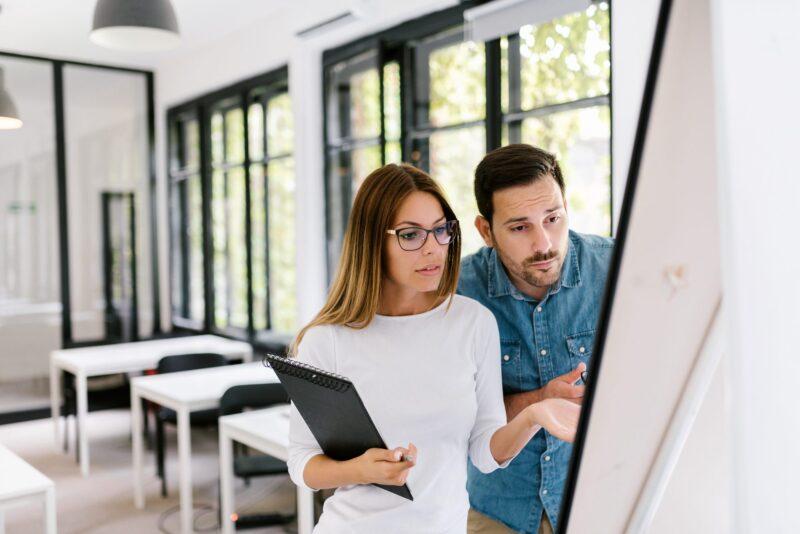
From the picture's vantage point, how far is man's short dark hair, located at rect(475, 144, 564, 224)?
1399 millimetres

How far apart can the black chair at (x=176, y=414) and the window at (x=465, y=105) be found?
3.51 feet

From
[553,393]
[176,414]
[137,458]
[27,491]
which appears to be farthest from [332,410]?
[176,414]

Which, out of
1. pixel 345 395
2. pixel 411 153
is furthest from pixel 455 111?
pixel 345 395

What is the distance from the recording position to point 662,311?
0.67 metres

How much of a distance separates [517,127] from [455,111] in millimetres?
486

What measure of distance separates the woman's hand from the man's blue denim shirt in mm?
223

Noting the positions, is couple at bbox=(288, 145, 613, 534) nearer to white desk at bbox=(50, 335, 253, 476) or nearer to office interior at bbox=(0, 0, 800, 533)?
office interior at bbox=(0, 0, 800, 533)

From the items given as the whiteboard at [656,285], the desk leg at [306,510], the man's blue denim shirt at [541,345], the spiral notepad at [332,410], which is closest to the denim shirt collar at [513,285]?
the man's blue denim shirt at [541,345]

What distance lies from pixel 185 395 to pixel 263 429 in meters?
0.84

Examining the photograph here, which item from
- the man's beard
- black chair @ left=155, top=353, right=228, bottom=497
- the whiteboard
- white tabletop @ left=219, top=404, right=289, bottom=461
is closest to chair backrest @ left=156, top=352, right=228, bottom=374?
black chair @ left=155, top=353, right=228, bottom=497

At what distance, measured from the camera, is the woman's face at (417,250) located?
1.37 meters

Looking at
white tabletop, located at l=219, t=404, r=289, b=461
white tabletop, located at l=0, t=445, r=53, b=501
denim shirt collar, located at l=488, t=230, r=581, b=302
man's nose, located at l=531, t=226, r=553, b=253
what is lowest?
white tabletop, located at l=219, t=404, r=289, b=461

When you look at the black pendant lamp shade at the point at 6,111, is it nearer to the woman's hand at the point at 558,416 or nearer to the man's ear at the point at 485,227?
the man's ear at the point at 485,227

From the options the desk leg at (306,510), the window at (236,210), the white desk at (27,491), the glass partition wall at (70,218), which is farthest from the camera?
the glass partition wall at (70,218)
